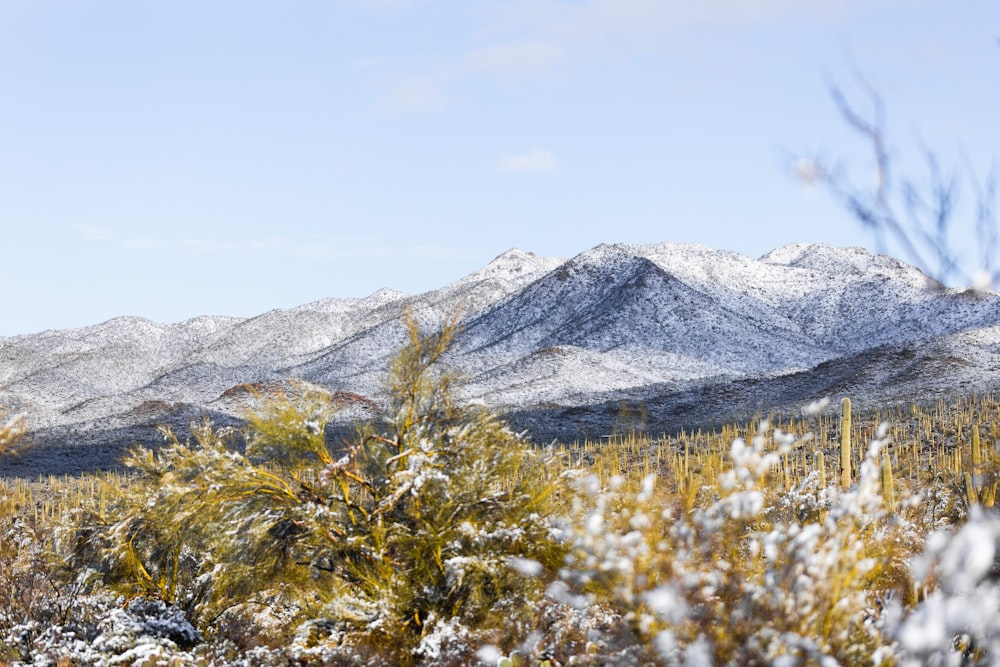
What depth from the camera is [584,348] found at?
44.7 meters

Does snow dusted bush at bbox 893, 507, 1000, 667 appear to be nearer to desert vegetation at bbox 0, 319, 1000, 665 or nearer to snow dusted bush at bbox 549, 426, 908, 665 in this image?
snow dusted bush at bbox 549, 426, 908, 665

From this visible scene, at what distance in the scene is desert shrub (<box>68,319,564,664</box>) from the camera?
19.7ft

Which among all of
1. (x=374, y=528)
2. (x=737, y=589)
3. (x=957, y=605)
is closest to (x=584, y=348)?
(x=374, y=528)

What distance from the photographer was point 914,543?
282 inches

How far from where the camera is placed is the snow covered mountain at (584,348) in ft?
90.4

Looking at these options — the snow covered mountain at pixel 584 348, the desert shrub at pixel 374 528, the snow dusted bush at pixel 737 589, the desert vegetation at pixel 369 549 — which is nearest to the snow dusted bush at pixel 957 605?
the snow dusted bush at pixel 737 589

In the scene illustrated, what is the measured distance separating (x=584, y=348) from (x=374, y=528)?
38.6 meters

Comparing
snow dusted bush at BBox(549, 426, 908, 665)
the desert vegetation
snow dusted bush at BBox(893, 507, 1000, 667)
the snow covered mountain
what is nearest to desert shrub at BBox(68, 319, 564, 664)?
the desert vegetation

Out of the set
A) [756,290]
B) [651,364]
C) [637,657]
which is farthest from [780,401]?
[756,290]

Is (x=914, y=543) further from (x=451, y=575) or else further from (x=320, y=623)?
(x=320, y=623)

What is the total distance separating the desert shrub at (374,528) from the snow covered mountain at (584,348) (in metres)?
16.2

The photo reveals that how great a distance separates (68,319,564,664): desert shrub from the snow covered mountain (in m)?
16.2

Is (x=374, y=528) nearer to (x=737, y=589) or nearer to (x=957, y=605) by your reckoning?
(x=737, y=589)

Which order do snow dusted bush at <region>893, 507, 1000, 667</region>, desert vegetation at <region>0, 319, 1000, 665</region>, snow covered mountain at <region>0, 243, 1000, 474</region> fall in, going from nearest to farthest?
1. snow dusted bush at <region>893, 507, 1000, 667</region>
2. desert vegetation at <region>0, 319, 1000, 665</region>
3. snow covered mountain at <region>0, 243, 1000, 474</region>
